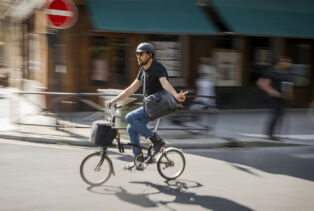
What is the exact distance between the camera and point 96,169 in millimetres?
5223

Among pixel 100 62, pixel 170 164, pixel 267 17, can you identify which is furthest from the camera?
pixel 267 17

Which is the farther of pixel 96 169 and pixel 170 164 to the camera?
pixel 170 164

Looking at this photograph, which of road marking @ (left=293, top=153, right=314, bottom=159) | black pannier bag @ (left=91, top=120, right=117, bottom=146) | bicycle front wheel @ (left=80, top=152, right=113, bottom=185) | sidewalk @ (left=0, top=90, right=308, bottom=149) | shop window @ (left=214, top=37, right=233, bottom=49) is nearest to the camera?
black pannier bag @ (left=91, top=120, right=117, bottom=146)

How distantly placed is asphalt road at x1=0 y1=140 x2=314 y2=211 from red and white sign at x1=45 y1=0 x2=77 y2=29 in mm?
2449

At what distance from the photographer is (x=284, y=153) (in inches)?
302

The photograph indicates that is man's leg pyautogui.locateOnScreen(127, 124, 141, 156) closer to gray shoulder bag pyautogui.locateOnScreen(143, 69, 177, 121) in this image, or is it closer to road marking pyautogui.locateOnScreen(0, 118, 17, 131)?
gray shoulder bag pyautogui.locateOnScreen(143, 69, 177, 121)

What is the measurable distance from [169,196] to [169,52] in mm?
8651

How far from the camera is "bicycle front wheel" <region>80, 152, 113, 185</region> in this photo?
5199 millimetres

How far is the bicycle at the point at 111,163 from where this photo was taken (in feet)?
17.1

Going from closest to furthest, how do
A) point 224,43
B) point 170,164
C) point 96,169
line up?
point 96,169
point 170,164
point 224,43

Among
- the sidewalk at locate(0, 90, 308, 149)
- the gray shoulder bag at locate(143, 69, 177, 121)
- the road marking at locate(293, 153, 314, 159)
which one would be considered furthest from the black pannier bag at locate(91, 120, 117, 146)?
the road marking at locate(293, 153, 314, 159)

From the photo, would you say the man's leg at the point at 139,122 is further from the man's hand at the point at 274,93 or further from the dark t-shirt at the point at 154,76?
the man's hand at the point at 274,93

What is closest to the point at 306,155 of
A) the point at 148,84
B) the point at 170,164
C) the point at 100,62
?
the point at 170,164

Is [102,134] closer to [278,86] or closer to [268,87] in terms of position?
[268,87]
